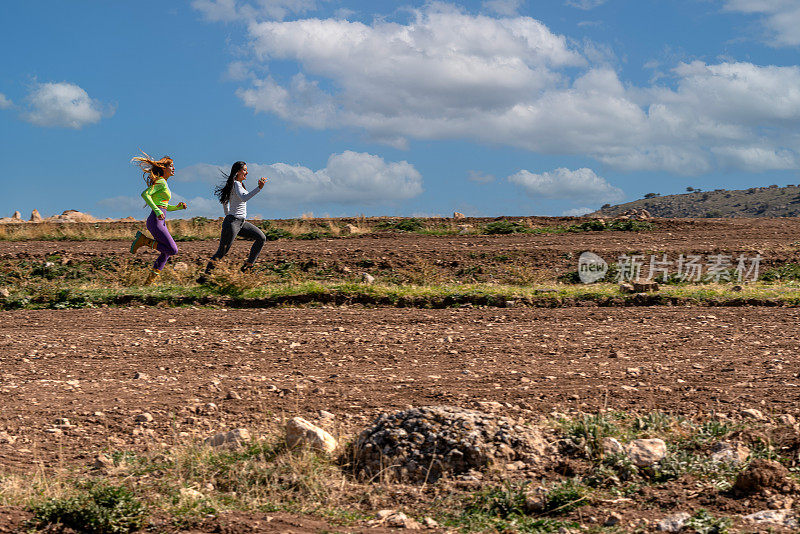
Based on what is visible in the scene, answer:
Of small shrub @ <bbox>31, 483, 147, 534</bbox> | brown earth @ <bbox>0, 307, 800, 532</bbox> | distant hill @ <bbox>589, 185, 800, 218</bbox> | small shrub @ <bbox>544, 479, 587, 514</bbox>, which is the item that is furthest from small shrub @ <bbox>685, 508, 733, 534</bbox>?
distant hill @ <bbox>589, 185, 800, 218</bbox>

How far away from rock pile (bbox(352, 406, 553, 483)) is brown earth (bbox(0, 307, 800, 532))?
25.3 inches

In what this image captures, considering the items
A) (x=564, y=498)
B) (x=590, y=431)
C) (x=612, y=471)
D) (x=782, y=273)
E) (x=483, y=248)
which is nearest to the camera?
(x=564, y=498)

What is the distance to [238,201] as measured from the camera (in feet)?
46.4

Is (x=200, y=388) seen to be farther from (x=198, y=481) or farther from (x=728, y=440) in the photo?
(x=728, y=440)

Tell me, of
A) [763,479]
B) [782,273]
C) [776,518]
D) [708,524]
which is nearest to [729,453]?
[763,479]

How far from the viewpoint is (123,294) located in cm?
1313

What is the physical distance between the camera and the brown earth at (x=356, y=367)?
5.89 m

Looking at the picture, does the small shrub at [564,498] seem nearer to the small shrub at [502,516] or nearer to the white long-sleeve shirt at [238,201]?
the small shrub at [502,516]

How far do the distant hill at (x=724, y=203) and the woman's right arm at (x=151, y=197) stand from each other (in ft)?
166

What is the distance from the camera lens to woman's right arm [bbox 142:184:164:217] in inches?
537

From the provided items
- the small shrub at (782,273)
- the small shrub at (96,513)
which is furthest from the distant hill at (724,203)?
the small shrub at (96,513)

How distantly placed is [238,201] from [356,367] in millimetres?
7442

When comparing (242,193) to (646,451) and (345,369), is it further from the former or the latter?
(646,451)

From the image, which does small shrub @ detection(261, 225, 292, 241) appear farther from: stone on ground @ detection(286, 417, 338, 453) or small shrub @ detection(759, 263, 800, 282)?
stone on ground @ detection(286, 417, 338, 453)
